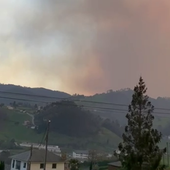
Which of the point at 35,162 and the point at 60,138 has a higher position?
the point at 35,162

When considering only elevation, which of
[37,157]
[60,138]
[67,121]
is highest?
[67,121]

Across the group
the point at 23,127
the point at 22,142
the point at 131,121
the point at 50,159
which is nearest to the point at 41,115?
the point at 23,127

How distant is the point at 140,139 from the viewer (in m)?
24.0

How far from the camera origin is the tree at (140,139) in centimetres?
2348

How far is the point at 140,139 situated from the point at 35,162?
40.1 meters

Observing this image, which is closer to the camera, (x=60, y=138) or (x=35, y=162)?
(x=35, y=162)

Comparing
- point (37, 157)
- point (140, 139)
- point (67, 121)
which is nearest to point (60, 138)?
point (67, 121)

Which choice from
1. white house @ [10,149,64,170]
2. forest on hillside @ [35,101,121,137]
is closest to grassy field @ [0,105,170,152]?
forest on hillside @ [35,101,121,137]

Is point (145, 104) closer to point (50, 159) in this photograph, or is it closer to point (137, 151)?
point (137, 151)

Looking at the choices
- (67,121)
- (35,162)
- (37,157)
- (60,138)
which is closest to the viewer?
(35,162)

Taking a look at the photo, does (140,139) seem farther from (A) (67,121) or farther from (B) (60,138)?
(A) (67,121)

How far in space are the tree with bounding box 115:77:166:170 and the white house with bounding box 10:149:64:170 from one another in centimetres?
3801

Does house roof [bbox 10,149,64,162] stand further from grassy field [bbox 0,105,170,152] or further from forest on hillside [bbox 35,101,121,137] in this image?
forest on hillside [bbox 35,101,121,137]

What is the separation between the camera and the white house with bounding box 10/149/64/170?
60.2 meters
